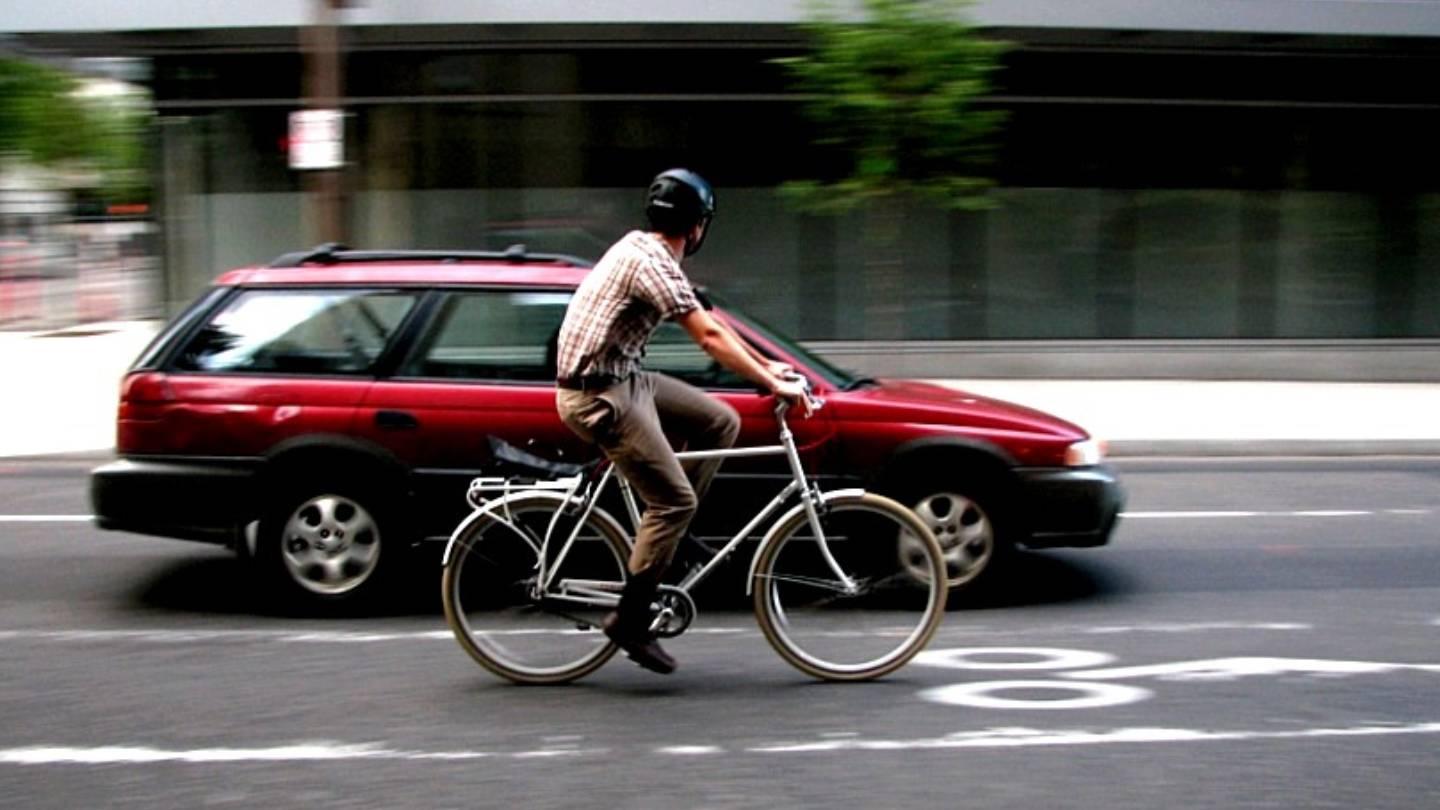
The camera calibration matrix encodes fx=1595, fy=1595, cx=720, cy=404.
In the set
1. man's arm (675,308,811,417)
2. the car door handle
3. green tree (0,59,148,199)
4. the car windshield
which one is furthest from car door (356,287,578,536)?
green tree (0,59,148,199)

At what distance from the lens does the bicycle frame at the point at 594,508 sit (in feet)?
18.5

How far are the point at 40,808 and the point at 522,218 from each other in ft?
44.9

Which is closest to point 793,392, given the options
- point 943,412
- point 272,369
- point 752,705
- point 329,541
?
point 752,705

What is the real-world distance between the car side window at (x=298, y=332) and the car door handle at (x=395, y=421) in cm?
27

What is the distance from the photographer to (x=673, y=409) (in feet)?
18.7

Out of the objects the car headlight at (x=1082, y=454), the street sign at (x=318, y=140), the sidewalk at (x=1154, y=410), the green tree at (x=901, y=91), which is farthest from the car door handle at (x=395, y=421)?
the green tree at (x=901, y=91)

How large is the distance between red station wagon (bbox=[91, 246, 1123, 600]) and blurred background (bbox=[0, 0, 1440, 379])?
9.31 m

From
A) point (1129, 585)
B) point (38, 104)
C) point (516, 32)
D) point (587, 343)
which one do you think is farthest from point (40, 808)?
point (38, 104)

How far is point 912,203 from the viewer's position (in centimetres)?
→ 1670

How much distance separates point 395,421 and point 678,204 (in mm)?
2189

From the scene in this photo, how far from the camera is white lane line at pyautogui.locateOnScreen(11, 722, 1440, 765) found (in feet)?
16.4

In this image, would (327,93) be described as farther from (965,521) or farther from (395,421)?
(965,521)

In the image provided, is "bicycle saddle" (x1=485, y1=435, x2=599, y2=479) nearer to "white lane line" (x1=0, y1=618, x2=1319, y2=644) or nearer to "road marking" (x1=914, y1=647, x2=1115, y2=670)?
"white lane line" (x1=0, y1=618, x2=1319, y2=644)

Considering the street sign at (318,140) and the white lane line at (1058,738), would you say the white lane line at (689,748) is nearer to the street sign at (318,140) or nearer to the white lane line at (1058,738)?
the white lane line at (1058,738)
